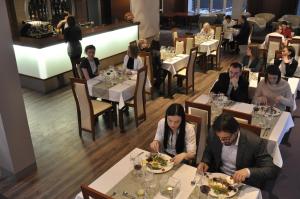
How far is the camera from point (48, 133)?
17.0 ft

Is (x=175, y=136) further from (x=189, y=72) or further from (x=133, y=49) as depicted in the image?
(x=189, y=72)

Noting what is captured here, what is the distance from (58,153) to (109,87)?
1.28 metres

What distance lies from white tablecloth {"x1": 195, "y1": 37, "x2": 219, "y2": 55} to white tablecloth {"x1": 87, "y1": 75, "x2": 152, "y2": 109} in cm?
331

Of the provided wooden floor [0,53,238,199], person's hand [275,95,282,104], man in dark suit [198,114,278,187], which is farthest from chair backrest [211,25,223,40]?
man in dark suit [198,114,278,187]

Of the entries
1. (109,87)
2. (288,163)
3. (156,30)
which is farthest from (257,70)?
(156,30)

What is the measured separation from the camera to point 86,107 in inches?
188

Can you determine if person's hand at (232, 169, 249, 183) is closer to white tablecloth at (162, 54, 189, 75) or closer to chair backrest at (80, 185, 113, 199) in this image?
chair backrest at (80, 185, 113, 199)

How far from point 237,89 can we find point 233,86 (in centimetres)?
7

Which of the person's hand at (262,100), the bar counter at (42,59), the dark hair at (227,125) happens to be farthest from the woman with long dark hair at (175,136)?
the bar counter at (42,59)

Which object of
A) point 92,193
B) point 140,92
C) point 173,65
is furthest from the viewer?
point 173,65

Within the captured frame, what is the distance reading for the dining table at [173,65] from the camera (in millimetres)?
6449

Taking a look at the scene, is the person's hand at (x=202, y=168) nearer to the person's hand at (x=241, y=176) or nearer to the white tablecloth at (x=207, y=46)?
the person's hand at (x=241, y=176)

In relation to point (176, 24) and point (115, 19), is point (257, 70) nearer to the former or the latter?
point (115, 19)

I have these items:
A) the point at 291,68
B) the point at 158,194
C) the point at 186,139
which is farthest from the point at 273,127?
the point at 291,68
